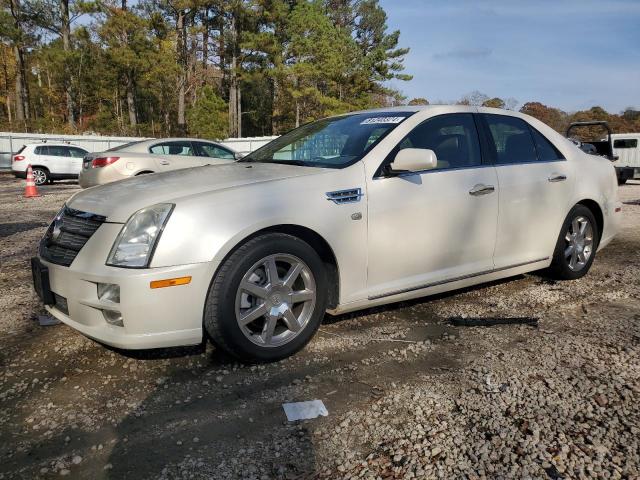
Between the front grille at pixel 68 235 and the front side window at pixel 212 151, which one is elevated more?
the front side window at pixel 212 151

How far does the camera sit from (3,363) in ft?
9.68

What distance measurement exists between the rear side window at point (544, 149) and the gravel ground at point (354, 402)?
51.1 inches

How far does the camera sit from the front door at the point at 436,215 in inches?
128

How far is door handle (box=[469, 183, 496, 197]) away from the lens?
366 cm

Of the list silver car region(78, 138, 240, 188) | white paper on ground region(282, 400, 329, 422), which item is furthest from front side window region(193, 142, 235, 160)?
white paper on ground region(282, 400, 329, 422)

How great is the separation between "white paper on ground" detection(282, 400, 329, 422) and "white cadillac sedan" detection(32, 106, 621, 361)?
0.48 m

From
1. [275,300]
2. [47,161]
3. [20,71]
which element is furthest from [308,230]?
[20,71]

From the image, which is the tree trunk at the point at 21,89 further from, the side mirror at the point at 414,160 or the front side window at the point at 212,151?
the side mirror at the point at 414,160

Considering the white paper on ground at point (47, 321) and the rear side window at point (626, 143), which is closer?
the white paper on ground at point (47, 321)

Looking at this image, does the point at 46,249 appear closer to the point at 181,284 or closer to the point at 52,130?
the point at 181,284

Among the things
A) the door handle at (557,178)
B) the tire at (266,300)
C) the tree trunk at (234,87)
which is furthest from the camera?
the tree trunk at (234,87)

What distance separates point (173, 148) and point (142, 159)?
72 centimetres

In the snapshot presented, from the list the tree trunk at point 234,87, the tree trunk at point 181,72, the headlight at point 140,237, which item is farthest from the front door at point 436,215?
the tree trunk at point 234,87

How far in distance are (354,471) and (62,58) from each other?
37075 millimetres
